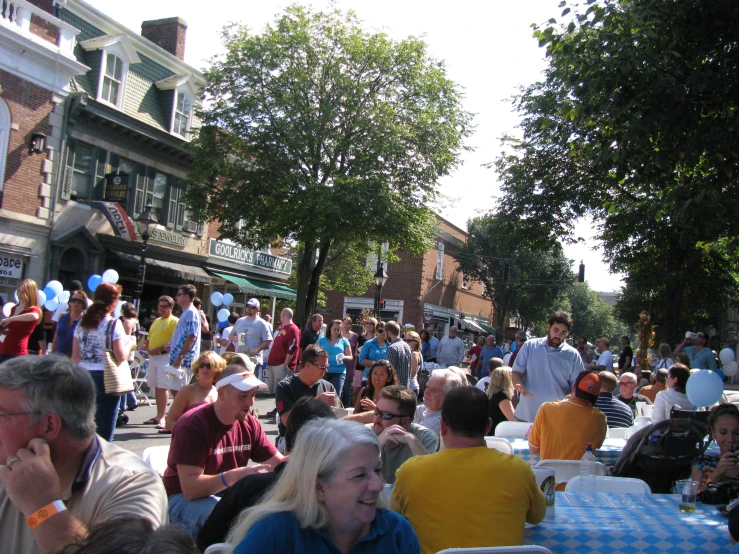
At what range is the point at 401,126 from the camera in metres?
26.5

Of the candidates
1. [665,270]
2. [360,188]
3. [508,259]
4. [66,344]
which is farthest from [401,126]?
[508,259]

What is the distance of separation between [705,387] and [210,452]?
203 inches

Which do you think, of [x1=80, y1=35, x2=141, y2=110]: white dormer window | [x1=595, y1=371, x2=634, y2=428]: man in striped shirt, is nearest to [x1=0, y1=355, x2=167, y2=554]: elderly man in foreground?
[x1=595, y1=371, x2=634, y2=428]: man in striped shirt

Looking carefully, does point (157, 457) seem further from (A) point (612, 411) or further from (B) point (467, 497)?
(A) point (612, 411)

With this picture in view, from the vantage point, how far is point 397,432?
4.61 metres

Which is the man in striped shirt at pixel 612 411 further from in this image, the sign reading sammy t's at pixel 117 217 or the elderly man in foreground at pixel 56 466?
the sign reading sammy t's at pixel 117 217

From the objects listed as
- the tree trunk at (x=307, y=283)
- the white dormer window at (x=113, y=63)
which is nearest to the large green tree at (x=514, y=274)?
the tree trunk at (x=307, y=283)

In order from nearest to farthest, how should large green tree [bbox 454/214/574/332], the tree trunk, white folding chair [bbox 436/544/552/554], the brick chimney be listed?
white folding chair [bbox 436/544/552/554], the tree trunk, the brick chimney, large green tree [bbox 454/214/574/332]

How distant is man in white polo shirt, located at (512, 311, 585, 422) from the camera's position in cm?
777

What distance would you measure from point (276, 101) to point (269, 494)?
24.9m

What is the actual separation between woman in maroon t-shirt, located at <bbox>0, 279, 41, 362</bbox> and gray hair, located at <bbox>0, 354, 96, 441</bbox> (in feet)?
21.9

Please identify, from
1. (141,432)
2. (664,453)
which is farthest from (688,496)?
(141,432)

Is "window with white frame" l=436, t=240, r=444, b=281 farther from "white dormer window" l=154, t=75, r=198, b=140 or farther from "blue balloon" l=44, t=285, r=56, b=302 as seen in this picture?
"blue balloon" l=44, t=285, r=56, b=302

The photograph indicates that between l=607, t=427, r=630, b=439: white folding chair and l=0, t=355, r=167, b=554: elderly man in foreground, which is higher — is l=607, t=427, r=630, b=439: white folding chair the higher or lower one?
the lower one
